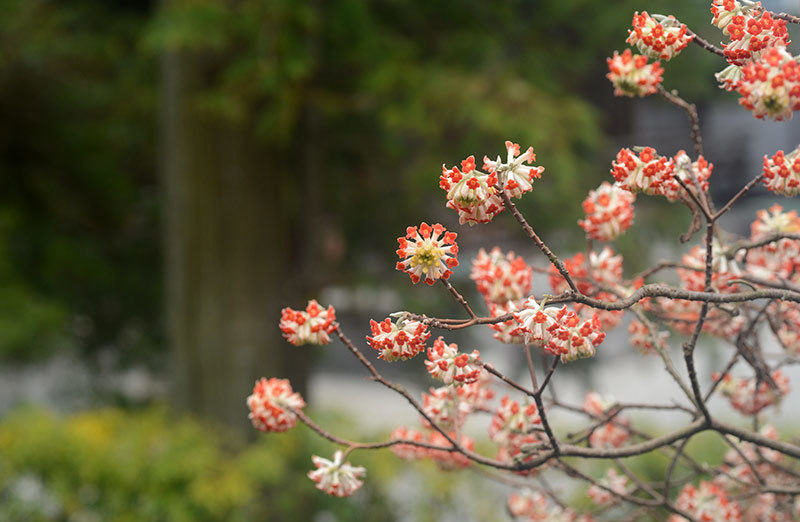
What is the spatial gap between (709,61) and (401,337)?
305 cm

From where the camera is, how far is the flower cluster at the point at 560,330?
73 centimetres

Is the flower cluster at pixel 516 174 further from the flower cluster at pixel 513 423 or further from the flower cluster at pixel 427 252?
the flower cluster at pixel 513 423

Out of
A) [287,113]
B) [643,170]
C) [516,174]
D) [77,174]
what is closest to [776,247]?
[643,170]

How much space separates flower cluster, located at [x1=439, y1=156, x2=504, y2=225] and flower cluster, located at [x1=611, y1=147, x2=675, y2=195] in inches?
5.6

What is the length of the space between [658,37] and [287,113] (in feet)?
6.96

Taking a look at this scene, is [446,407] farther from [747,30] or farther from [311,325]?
[747,30]

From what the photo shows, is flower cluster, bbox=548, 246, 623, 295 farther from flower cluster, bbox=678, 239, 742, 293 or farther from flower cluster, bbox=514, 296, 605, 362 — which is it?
flower cluster, bbox=514, 296, 605, 362

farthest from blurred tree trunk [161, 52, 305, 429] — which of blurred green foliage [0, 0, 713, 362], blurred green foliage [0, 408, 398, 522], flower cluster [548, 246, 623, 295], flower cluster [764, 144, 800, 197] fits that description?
flower cluster [764, 144, 800, 197]

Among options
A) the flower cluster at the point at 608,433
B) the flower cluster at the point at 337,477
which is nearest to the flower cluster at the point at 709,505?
the flower cluster at the point at 608,433

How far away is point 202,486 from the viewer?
266 cm

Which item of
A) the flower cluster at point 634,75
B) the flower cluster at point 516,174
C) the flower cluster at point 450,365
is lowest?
the flower cluster at point 450,365

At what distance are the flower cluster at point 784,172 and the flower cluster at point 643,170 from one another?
0.10 metres

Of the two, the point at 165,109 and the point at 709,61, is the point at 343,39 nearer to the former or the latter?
the point at 165,109

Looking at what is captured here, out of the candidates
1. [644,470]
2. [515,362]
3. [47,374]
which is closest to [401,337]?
[644,470]
